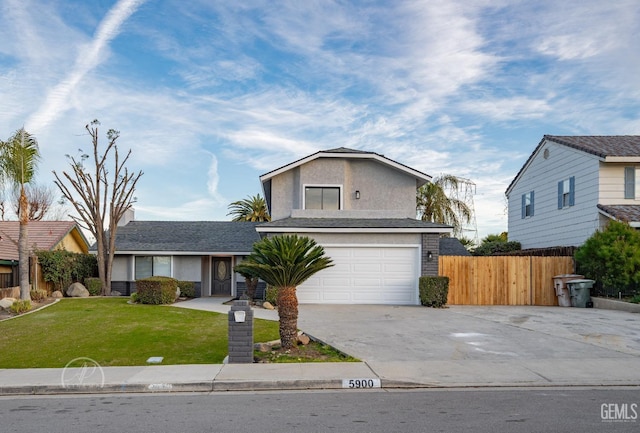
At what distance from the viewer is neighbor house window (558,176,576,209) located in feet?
75.4

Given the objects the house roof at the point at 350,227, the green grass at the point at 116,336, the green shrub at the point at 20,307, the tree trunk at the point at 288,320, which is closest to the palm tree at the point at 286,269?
the tree trunk at the point at 288,320

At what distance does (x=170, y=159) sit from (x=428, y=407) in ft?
64.5

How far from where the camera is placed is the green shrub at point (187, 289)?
23.4 m

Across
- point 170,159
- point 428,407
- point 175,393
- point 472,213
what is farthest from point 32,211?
point 428,407

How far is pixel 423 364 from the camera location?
9617mm

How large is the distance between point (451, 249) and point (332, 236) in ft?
41.8

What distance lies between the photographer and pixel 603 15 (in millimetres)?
16406

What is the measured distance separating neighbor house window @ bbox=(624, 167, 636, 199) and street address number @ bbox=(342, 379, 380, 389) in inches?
695

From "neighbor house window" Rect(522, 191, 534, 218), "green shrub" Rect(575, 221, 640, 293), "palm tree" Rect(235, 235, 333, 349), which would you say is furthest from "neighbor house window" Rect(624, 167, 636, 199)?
"palm tree" Rect(235, 235, 333, 349)

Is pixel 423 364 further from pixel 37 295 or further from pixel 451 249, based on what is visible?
pixel 451 249

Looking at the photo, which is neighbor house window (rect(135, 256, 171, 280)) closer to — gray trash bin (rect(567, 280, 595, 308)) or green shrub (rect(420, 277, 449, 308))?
green shrub (rect(420, 277, 449, 308))

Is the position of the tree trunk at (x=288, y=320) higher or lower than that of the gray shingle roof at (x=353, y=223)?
lower

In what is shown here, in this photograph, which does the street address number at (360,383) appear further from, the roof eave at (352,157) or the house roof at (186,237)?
the house roof at (186,237)

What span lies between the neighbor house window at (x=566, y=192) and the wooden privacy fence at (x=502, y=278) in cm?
381
